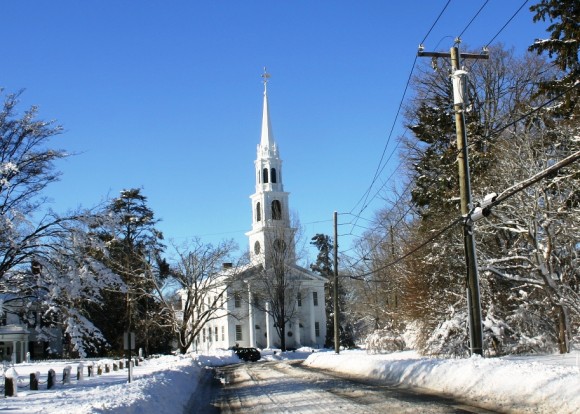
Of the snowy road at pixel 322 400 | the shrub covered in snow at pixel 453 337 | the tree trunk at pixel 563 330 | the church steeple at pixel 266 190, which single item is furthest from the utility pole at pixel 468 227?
the church steeple at pixel 266 190

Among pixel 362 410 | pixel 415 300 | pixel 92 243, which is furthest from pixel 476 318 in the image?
pixel 415 300

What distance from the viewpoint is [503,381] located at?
13.9 metres

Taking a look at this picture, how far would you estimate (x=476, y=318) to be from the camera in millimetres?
17984

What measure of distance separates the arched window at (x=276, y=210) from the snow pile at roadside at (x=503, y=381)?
59529 mm

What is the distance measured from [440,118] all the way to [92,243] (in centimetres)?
1853

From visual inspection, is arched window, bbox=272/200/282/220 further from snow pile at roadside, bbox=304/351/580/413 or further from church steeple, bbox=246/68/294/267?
snow pile at roadside, bbox=304/351/580/413

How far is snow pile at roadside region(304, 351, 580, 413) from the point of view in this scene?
1166cm

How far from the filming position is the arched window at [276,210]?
8088 centimetres

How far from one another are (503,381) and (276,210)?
6737 centimetres

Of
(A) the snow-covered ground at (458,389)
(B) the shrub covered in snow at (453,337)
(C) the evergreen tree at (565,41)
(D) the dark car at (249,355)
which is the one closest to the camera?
(A) the snow-covered ground at (458,389)

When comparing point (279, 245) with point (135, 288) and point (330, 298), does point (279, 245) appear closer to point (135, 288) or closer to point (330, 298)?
point (135, 288)

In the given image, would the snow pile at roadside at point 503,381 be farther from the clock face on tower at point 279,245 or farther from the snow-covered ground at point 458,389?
the clock face on tower at point 279,245

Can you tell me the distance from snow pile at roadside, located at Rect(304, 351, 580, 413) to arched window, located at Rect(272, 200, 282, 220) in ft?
195

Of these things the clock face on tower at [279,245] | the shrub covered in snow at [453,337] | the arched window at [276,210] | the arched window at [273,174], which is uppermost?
the arched window at [273,174]
